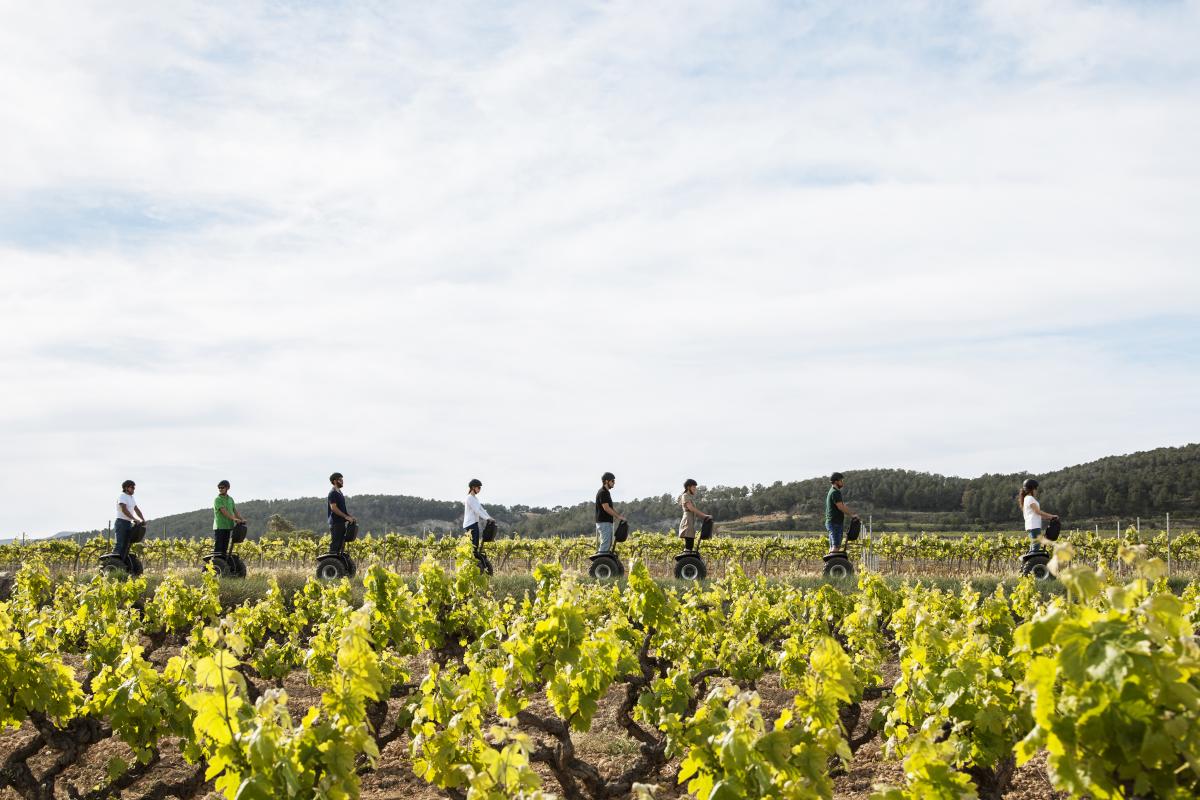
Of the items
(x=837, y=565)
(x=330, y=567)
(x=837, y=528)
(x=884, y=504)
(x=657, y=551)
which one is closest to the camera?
(x=330, y=567)

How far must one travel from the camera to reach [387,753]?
24.8ft

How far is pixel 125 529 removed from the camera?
41.2 ft

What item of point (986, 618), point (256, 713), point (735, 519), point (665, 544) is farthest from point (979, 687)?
point (735, 519)

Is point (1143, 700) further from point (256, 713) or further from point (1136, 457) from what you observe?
point (1136, 457)

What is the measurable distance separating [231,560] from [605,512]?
5197mm

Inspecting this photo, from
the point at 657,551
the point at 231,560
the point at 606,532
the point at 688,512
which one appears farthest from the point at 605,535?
the point at 657,551

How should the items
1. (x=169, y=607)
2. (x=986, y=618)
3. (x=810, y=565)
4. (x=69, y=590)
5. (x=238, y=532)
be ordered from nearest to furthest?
(x=986, y=618) → (x=169, y=607) → (x=69, y=590) → (x=238, y=532) → (x=810, y=565)

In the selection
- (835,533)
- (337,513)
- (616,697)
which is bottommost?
(616,697)

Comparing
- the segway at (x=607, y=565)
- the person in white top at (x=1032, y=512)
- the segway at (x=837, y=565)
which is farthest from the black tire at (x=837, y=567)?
the segway at (x=607, y=565)

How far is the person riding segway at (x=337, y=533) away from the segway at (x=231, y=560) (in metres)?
1.27

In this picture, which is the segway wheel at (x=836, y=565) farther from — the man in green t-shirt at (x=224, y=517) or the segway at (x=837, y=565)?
the man in green t-shirt at (x=224, y=517)

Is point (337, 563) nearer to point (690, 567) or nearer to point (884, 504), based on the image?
point (690, 567)

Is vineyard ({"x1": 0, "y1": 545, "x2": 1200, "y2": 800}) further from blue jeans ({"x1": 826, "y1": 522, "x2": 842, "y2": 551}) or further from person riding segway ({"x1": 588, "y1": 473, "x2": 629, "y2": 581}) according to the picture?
blue jeans ({"x1": 826, "y1": 522, "x2": 842, "y2": 551})

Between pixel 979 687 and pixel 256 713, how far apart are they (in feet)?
11.3
